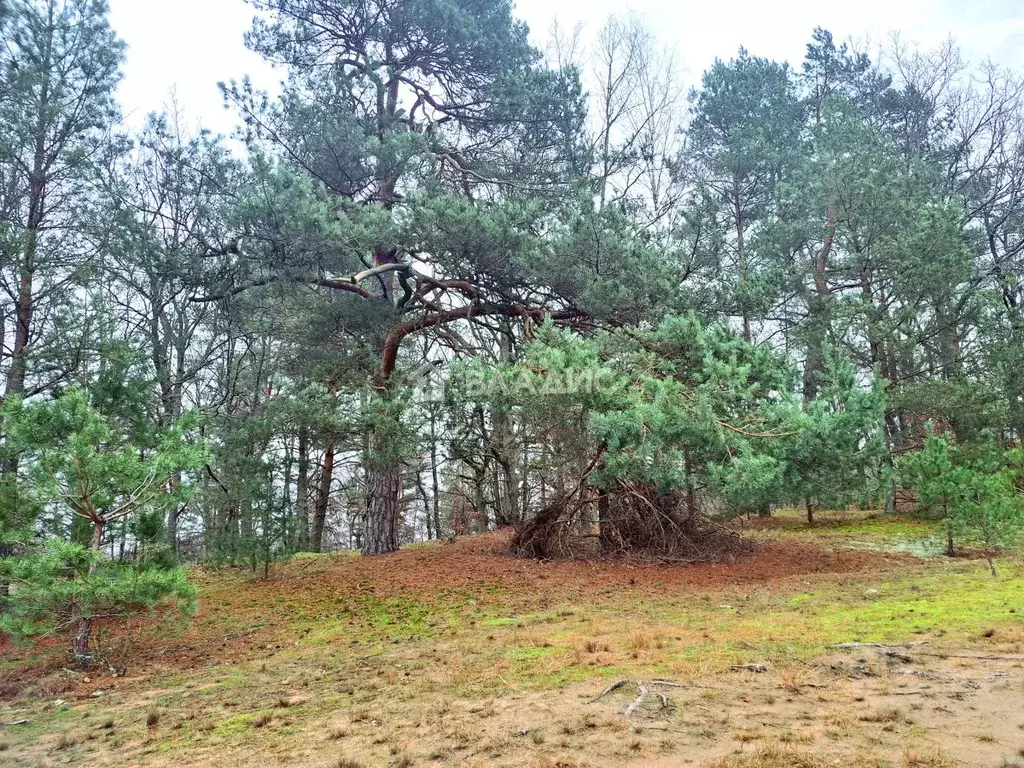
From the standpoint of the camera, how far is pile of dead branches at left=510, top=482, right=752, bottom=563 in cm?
911

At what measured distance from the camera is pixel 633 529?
944 centimetres

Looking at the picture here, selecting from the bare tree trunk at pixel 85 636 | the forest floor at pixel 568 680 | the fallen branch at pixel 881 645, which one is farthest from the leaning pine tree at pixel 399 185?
the fallen branch at pixel 881 645

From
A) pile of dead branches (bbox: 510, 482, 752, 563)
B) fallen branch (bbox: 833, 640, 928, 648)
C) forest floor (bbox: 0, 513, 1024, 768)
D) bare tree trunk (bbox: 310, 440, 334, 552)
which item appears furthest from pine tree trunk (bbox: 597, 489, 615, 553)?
bare tree trunk (bbox: 310, 440, 334, 552)

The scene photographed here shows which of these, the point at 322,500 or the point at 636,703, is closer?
the point at 636,703

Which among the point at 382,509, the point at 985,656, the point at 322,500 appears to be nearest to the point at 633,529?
the point at 382,509

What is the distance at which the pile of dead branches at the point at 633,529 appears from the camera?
9109 millimetres

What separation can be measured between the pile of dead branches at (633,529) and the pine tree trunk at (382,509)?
2.61m

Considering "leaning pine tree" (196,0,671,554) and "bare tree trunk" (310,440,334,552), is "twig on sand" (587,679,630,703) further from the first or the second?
"bare tree trunk" (310,440,334,552)

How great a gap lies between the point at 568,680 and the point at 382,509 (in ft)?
25.6

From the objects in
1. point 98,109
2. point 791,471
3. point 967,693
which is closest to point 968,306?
point 791,471

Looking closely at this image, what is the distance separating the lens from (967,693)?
3.03m

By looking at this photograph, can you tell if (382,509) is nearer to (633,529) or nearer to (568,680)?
(633,529)

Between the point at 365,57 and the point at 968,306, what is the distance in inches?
512

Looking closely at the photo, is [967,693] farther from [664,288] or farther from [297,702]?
[664,288]
